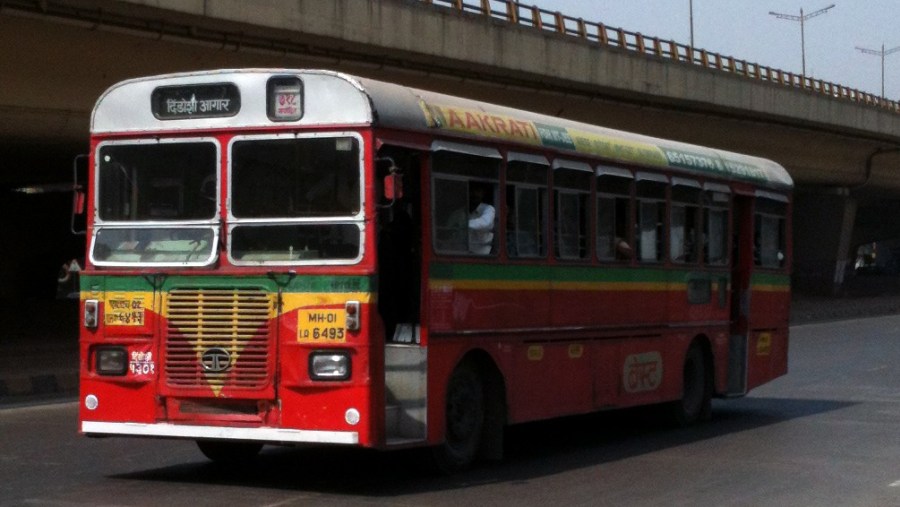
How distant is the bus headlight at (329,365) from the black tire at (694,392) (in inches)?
243

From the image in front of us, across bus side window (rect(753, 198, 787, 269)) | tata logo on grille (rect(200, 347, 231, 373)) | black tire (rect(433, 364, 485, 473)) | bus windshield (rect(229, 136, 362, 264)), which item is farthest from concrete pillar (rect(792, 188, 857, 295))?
tata logo on grille (rect(200, 347, 231, 373))

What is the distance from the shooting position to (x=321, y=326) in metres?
10.3

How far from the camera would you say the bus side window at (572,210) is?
12812 millimetres

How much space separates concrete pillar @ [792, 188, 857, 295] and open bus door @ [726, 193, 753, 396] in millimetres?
50656

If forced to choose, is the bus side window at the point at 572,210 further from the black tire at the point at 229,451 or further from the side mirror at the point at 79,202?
the side mirror at the point at 79,202

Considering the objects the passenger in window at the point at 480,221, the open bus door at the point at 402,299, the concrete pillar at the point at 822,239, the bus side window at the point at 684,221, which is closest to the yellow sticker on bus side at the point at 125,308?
the open bus door at the point at 402,299

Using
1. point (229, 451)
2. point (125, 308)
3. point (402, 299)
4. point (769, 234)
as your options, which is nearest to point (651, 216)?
point (769, 234)

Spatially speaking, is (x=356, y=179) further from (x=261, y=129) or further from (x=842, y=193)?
(x=842, y=193)

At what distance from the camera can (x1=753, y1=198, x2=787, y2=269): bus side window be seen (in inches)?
684

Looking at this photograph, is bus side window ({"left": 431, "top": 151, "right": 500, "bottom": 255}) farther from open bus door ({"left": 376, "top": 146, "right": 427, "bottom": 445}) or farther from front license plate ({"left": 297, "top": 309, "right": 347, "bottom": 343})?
front license plate ({"left": 297, "top": 309, "right": 347, "bottom": 343})

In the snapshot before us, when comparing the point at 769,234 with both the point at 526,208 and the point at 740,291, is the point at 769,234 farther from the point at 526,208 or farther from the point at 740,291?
the point at 526,208

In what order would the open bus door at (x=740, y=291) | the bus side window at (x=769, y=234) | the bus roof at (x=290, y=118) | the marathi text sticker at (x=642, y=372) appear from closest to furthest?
the bus roof at (x=290, y=118), the marathi text sticker at (x=642, y=372), the open bus door at (x=740, y=291), the bus side window at (x=769, y=234)

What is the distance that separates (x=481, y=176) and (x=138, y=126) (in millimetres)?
2502

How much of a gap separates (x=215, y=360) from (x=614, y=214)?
181 inches
